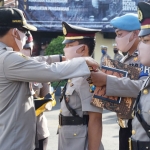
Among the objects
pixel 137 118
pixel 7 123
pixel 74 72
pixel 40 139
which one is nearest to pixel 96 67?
pixel 74 72

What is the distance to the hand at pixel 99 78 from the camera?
10.8 feet

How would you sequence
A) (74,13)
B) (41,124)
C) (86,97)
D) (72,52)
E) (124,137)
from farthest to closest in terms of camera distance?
(74,13) → (41,124) → (124,137) → (72,52) → (86,97)

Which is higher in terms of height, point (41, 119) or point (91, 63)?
point (91, 63)

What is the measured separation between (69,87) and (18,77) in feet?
2.37

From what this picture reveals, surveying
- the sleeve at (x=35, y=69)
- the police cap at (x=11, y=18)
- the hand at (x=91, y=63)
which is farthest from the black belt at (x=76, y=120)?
the police cap at (x=11, y=18)

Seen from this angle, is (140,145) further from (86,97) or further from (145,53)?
(86,97)

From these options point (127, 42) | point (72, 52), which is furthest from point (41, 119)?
point (127, 42)

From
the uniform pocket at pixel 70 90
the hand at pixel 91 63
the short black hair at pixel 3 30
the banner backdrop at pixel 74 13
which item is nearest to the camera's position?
the hand at pixel 91 63

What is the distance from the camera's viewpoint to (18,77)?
10.2 ft

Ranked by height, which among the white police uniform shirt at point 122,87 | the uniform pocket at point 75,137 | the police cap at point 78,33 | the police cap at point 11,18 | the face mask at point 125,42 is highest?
the police cap at point 11,18

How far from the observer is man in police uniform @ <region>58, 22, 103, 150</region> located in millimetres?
3545

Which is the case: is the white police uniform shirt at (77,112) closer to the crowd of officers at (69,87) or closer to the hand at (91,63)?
the crowd of officers at (69,87)

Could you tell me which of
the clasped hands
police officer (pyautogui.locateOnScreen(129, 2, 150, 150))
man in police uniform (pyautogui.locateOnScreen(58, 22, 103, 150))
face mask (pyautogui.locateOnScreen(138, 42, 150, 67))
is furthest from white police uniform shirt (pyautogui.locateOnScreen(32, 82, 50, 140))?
face mask (pyautogui.locateOnScreen(138, 42, 150, 67))

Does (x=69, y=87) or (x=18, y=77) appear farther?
(x=69, y=87)
